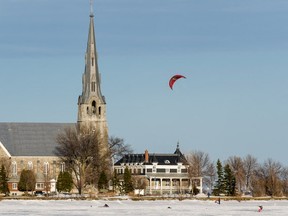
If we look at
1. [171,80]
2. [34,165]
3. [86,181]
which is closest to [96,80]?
[34,165]

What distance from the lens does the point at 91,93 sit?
14025 cm

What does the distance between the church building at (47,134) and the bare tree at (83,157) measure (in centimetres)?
945

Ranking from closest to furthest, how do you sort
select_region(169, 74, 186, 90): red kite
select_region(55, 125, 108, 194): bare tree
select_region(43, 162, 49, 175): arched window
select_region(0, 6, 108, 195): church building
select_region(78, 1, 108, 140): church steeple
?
select_region(169, 74, 186, 90): red kite → select_region(55, 125, 108, 194): bare tree → select_region(43, 162, 49, 175): arched window → select_region(0, 6, 108, 195): church building → select_region(78, 1, 108, 140): church steeple

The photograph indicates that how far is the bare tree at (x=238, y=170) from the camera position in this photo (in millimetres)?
145250

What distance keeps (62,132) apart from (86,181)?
21.5 meters

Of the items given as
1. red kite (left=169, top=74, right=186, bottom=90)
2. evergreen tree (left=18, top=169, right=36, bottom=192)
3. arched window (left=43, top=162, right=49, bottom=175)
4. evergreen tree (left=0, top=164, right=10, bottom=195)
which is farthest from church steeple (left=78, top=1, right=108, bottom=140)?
red kite (left=169, top=74, right=186, bottom=90)

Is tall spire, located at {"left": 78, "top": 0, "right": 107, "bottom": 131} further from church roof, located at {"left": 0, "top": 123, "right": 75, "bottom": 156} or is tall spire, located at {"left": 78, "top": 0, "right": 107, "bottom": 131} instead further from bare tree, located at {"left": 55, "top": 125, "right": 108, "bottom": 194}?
bare tree, located at {"left": 55, "top": 125, "right": 108, "bottom": 194}

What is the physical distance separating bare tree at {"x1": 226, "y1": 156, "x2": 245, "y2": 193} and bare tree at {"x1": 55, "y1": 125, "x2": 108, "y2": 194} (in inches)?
1028

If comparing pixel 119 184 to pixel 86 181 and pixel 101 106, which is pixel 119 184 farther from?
pixel 101 106

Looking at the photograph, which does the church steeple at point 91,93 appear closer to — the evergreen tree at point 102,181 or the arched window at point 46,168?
the arched window at point 46,168

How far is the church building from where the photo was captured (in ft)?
449

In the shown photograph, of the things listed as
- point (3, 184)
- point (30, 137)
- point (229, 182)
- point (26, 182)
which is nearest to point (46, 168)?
point (30, 137)

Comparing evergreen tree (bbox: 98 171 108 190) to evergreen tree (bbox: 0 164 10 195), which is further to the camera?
evergreen tree (bbox: 98 171 108 190)

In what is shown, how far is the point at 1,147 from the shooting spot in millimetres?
136625
